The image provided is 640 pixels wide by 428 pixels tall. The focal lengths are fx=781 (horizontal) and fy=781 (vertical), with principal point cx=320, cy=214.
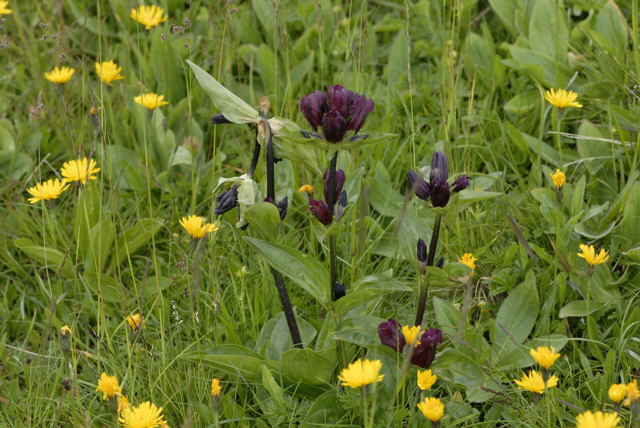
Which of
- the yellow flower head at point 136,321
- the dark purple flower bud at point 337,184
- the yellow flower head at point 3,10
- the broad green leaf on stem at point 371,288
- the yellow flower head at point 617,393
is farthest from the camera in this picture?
the yellow flower head at point 3,10

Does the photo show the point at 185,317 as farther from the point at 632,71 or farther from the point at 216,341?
the point at 632,71

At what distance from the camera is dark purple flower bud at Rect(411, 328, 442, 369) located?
1.79 metres

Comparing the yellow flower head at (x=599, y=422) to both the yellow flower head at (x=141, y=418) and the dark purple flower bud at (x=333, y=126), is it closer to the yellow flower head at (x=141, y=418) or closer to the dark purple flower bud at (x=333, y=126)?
the dark purple flower bud at (x=333, y=126)

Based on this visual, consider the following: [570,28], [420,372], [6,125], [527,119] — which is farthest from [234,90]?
[420,372]

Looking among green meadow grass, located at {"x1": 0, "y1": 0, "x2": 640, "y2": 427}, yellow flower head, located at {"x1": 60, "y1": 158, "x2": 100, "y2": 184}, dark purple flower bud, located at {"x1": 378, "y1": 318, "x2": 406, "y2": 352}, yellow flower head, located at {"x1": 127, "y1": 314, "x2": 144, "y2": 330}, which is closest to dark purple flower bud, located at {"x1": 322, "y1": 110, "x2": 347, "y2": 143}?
green meadow grass, located at {"x1": 0, "y1": 0, "x2": 640, "y2": 427}

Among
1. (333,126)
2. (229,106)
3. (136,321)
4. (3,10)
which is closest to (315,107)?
(333,126)

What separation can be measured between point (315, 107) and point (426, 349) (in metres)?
0.61

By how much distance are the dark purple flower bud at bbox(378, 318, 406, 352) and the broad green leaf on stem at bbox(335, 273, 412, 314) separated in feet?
0.24

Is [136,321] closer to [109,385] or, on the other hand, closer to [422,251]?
[109,385]

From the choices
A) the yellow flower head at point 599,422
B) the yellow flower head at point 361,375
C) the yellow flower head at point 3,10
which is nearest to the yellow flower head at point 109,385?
the yellow flower head at point 361,375

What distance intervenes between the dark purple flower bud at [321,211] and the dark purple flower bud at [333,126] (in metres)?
0.15

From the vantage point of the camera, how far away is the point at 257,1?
3.36m

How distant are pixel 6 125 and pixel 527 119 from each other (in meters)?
1.94

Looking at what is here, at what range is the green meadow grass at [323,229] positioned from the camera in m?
1.91
